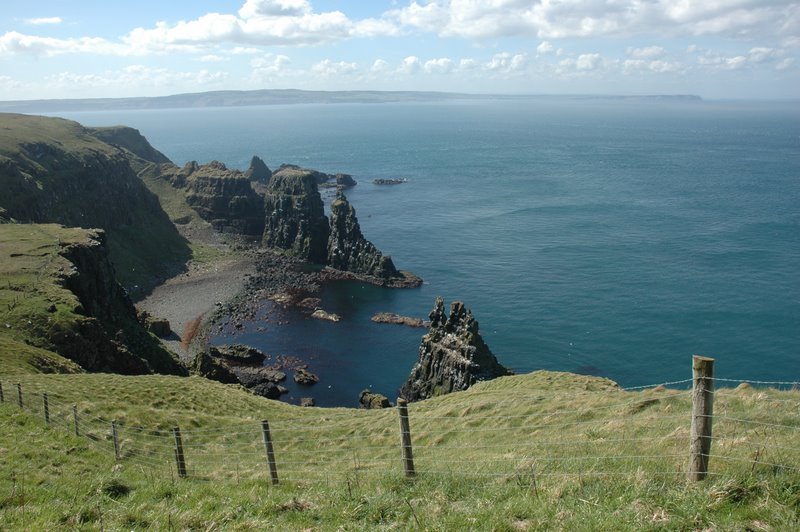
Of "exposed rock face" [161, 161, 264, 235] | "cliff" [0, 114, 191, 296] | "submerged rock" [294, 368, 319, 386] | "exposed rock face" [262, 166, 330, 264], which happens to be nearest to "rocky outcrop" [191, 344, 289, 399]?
"submerged rock" [294, 368, 319, 386]

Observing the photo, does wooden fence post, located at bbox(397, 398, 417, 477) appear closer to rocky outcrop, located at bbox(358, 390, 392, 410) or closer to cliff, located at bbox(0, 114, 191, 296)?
rocky outcrop, located at bbox(358, 390, 392, 410)

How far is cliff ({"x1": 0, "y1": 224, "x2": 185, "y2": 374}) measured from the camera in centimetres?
4831

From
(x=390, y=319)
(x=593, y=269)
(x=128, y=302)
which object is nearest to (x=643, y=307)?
(x=593, y=269)

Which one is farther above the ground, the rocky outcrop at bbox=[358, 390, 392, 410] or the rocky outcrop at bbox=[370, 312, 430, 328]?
the rocky outcrop at bbox=[370, 312, 430, 328]

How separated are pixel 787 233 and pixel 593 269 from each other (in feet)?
164

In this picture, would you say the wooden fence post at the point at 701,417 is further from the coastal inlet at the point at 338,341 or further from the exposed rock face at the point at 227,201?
the exposed rock face at the point at 227,201

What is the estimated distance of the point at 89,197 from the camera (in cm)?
12581

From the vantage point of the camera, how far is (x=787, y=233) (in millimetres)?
124000

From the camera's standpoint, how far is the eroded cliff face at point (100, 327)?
48938mm

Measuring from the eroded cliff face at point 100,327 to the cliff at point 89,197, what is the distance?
36339 mm

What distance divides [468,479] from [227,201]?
157842 millimetres

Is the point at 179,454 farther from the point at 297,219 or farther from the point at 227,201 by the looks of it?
the point at 227,201

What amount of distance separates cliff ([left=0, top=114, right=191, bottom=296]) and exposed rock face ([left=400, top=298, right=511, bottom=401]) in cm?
6632

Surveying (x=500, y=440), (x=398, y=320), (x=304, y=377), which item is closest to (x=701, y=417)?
(x=500, y=440)
